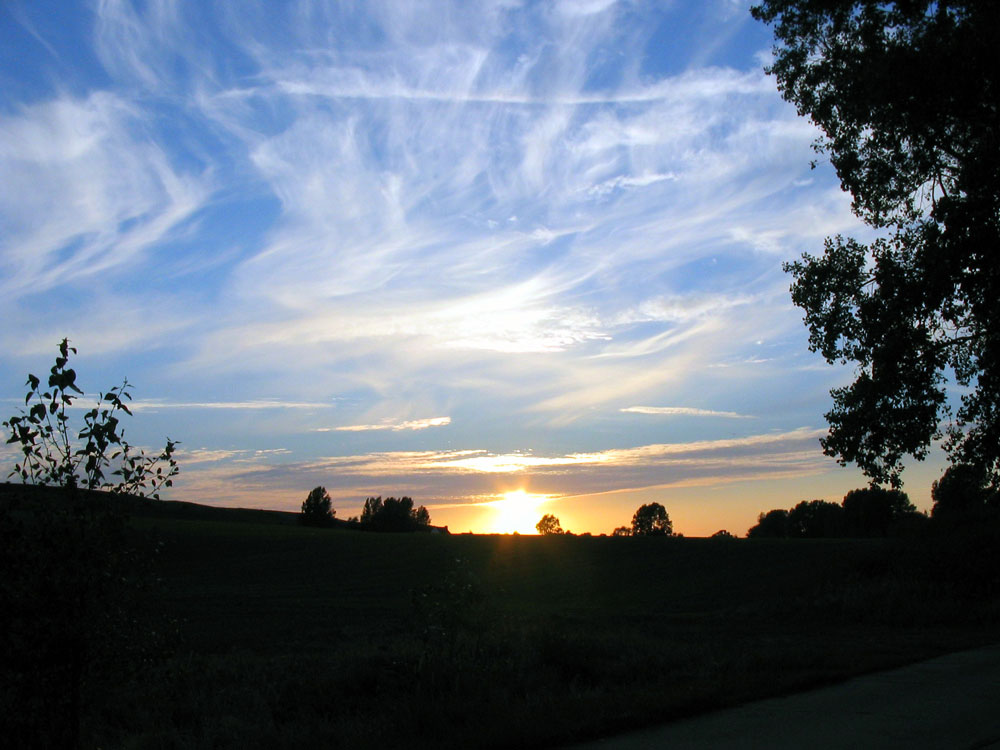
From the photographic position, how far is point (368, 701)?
11.4 meters

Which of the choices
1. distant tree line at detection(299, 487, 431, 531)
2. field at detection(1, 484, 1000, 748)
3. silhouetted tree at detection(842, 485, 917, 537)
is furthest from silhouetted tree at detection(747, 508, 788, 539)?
field at detection(1, 484, 1000, 748)

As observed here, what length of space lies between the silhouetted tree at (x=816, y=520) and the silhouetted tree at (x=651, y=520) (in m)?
19.9

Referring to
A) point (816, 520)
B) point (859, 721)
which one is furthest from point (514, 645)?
point (816, 520)

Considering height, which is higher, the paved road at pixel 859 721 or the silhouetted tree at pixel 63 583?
the silhouetted tree at pixel 63 583

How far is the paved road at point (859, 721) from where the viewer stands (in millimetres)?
7094

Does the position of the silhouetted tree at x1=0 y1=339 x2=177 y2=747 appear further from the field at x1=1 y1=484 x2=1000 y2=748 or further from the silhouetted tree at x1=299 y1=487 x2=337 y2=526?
the silhouetted tree at x1=299 y1=487 x2=337 y2=526

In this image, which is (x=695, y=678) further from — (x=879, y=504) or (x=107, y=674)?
(x=879, y=504)

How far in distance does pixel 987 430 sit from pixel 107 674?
1425cm

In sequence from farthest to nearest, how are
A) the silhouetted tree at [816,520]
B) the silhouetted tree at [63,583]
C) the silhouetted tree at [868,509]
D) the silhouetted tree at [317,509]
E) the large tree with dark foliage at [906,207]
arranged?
1. the silhouetted tree at [317,509]
2. the silhouetted tree at [816,520]
3. the silhouetted tree at [868,509]
4. the large tree with dark foliage at [906,207]
5. the silhouetted tree at [63,583]

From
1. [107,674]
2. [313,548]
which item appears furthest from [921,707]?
[313,548]

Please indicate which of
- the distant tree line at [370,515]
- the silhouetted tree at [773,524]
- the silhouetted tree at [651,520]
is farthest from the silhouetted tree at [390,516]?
the silhouetted tree at [773,524]

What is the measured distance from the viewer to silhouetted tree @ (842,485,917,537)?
319 feet

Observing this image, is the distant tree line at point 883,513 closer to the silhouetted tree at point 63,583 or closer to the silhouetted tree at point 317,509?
the silhouetted tree at point 63,583

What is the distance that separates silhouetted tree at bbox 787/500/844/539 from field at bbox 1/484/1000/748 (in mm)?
71649
